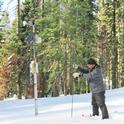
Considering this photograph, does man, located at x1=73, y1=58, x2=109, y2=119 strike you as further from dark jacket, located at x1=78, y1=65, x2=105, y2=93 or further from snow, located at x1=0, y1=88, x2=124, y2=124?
snow, located at x1=0, y1=88, x2=124, y2=124

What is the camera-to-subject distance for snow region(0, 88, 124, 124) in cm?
1411

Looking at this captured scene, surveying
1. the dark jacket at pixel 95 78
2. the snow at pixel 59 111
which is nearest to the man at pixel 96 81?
the dark jacket at pixel 95 78

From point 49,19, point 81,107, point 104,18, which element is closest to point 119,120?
point 81,107

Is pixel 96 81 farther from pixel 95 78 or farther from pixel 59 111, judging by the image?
pixel 59 111

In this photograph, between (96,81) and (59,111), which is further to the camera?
(59,111)

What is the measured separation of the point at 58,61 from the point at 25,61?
12.7 meters

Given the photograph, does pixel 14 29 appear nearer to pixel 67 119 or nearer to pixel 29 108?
pixel 29 108

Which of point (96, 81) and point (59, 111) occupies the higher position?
point (96, 81)

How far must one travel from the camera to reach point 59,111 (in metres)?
17.8

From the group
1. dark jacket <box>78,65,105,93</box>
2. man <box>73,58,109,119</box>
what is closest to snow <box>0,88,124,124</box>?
man <box>73,58,109,119</box>

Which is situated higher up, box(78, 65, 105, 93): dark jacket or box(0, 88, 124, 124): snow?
box(78, 65, 105, 93): dark jacket

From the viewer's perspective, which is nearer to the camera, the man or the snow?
the snow

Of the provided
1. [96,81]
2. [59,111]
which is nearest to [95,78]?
[96,81]

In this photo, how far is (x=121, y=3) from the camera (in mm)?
47281
